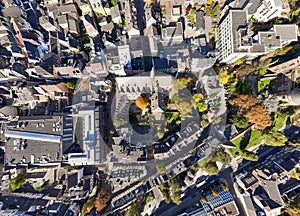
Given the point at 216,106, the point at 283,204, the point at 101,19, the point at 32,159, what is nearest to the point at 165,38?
the point at 101,19

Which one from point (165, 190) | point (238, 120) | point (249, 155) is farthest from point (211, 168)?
point (238, 120)

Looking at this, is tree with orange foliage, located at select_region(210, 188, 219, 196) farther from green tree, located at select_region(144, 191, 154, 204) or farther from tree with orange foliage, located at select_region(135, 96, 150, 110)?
tree with orange foliage, located at select_region(135, 96, 150, 110)

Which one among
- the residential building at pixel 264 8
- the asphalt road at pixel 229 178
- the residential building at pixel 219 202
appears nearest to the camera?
the residential building at pixel 264 8

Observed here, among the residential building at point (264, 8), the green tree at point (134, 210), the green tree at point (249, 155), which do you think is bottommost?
the green tree at point (134, 210)

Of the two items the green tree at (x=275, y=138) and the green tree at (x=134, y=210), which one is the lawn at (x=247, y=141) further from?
the green tree at (x=134, y=210)

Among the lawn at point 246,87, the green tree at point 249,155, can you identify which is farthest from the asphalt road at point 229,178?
the lawn at point 246,87

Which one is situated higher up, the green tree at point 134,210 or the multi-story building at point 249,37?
the multi-story building at point 249,37

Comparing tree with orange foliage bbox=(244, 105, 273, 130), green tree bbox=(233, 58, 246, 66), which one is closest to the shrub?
tree with orange foliage bbox=(244, 105, 273, 130)

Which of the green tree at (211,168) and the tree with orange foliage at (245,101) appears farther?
the green tree at (211,168)

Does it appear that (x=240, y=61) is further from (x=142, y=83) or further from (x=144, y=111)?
(x=144, y=111)
